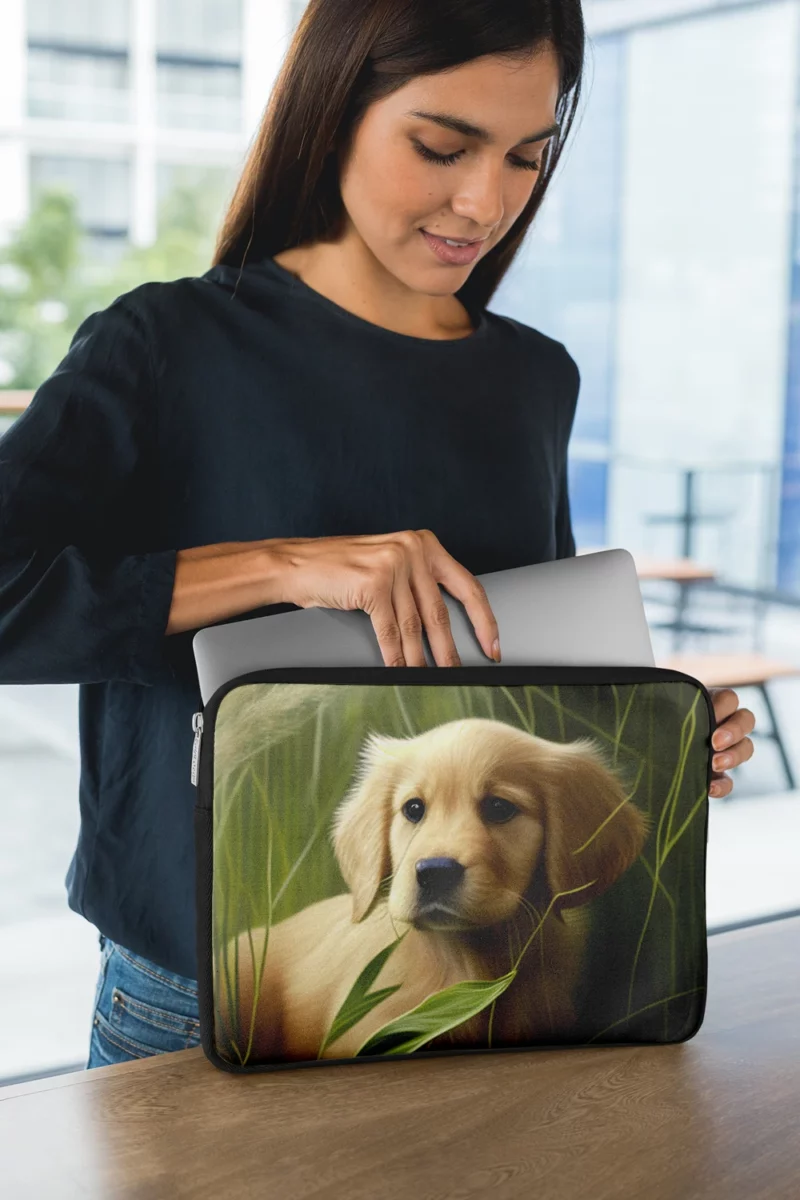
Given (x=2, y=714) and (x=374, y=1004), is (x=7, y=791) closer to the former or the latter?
(x=2, y=714)

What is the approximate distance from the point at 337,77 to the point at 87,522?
13.1 inches

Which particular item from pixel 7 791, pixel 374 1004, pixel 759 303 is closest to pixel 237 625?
pixel 374 1004

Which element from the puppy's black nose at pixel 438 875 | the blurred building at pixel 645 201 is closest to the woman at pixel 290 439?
the puppy's black nose at pixel 438 875

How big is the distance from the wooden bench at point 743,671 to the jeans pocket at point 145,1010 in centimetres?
277

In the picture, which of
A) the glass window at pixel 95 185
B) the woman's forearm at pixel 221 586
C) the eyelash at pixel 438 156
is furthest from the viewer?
the glass window at pixel 95 185

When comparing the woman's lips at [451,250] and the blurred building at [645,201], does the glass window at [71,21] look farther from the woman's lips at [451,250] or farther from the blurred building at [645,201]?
the woman's lips at [451,250]

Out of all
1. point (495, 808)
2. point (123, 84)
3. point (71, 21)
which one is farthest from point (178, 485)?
point (71, 21)

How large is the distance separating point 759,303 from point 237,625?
396 cm

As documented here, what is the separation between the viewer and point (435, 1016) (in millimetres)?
692

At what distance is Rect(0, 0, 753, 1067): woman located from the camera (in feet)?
2.44

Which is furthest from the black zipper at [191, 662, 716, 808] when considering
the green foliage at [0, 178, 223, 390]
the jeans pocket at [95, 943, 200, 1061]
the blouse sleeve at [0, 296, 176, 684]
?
the green foliage at [0, 178, 223, 390]

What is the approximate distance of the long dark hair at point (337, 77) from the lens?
0.82m

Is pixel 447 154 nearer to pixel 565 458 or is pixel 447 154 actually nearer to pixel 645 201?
pixel 565 458

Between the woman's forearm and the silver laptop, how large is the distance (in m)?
0.04
